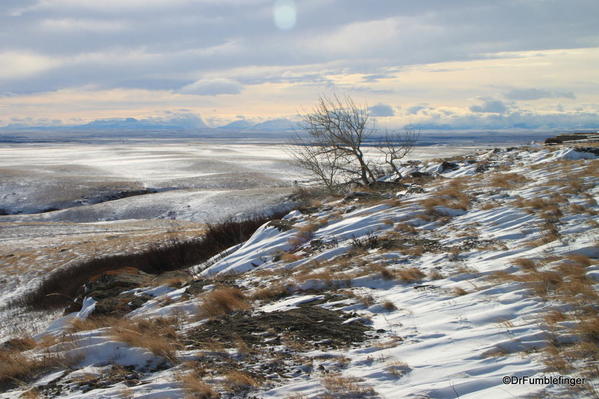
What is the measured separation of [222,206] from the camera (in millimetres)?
33562

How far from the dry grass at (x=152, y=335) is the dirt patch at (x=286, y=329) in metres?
0.25

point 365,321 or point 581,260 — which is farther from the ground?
point 581,260

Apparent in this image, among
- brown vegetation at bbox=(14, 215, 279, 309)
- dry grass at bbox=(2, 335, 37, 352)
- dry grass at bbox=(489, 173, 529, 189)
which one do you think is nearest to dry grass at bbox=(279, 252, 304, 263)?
brown vegetation at bbox=(14, 215, 279, 309)

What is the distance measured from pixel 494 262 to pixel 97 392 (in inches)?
203

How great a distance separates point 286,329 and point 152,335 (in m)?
1.48

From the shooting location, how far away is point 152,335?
475cm

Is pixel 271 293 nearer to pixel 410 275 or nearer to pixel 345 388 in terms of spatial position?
pixel 410 275

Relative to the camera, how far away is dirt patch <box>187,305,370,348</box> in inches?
179

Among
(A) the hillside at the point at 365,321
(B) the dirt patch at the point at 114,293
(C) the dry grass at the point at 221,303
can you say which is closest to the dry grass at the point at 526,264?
(A) the hillside at the point at 365,321

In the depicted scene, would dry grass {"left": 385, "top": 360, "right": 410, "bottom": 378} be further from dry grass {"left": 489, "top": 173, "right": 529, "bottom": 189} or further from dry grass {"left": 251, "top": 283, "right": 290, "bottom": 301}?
dry grass {"left": 489, "top": 173, "right": 529, "bottom": 189}

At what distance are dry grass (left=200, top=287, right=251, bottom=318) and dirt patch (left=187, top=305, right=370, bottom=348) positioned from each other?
0.25 m

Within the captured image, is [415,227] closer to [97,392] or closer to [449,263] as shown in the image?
[449,263]

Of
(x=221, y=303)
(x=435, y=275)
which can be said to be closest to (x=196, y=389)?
(x=221, y=303)

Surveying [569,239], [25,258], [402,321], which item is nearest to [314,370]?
[402,321]
